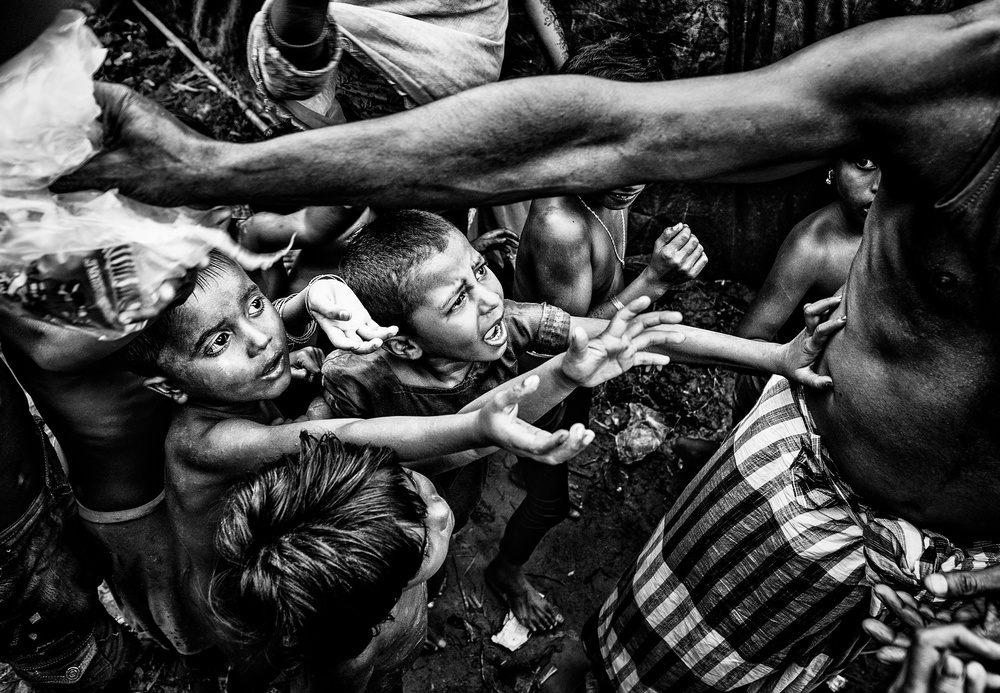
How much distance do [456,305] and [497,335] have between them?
7.2 inches

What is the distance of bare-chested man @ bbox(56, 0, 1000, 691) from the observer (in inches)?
49.1

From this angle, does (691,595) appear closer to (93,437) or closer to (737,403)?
(737,403)

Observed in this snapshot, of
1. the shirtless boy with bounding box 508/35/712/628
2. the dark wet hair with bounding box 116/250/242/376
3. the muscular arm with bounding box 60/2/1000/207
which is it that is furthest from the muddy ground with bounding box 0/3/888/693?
the muscular arm with bounding box 60/2/1000/207

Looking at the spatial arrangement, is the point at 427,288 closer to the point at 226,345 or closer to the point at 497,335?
the point at 497,335

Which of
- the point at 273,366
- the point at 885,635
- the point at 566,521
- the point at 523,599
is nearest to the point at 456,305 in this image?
the point at 273,366

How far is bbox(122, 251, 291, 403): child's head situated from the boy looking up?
0.97 feet

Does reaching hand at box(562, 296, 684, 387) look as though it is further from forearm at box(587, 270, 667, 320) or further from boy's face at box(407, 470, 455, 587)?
forearm at box(587, 270, 667, 320)

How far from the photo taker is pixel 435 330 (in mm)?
1957

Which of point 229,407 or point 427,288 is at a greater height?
point 427,288

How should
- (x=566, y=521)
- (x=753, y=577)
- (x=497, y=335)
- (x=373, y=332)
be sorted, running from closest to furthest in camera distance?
(x=373, y=332) → (x=753, y=577) → (x=497, y=335) → (x=566, y=521)

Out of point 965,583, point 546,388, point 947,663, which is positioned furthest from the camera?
point 546,388

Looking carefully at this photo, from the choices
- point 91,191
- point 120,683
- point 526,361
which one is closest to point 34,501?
point 120,683

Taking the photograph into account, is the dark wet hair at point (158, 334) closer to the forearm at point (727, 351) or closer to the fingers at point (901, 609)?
the forearm at point (727, 351)

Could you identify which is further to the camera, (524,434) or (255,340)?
(255,340)
